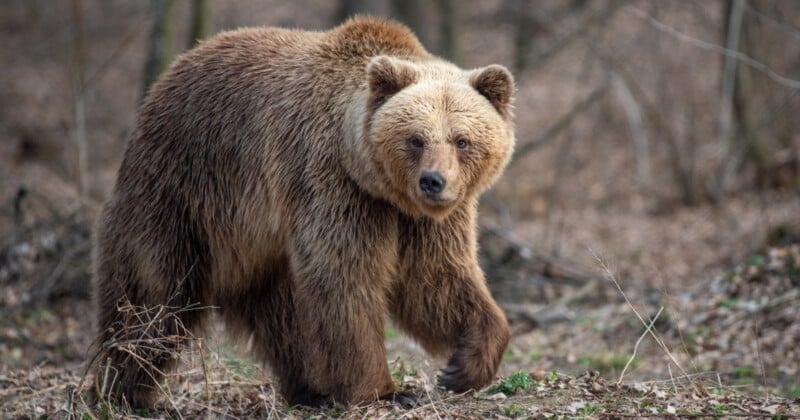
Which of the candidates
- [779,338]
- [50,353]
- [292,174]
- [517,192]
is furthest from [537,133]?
[292,174]

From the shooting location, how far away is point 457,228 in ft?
19.9

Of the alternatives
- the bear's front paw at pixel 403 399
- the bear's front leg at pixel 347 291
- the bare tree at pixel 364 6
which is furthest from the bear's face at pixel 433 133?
the bare tree at pixel 364 6

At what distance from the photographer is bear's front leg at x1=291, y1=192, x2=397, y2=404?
5.71 m

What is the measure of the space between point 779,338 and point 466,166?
176 inches

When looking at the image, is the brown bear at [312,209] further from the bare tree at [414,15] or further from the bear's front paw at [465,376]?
the bare tree at [414,15]

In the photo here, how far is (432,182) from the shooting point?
17.6 ft

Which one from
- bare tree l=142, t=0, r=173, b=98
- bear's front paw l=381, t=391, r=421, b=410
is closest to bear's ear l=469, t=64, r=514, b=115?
bear's front paw l=381, t=391, r=421, b=410

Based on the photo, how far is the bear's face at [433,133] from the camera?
18.1 ft

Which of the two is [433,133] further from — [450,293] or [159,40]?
[159,40]

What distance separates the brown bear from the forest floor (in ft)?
1.04

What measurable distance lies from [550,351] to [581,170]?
10131 mm

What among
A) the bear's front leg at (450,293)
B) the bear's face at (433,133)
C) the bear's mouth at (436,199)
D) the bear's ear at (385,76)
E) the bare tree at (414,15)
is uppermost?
the bare tree at (414,15)

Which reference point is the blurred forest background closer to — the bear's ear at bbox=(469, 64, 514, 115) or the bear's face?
the bear's face

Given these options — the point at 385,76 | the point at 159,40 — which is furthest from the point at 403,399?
the point at 159,40
